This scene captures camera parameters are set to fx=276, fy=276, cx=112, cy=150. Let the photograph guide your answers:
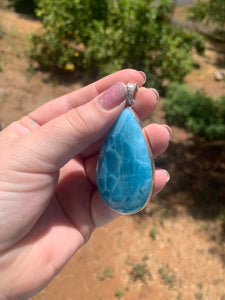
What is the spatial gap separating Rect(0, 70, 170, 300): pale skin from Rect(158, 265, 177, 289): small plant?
1.49 meters

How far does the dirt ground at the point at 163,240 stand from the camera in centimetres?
309

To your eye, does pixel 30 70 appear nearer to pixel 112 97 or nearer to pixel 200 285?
pixel 112 97

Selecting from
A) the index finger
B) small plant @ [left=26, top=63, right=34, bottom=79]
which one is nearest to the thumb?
the index finger

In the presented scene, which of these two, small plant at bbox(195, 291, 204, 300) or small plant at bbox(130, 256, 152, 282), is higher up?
small plant at bbox(130, 256, 152, 282)

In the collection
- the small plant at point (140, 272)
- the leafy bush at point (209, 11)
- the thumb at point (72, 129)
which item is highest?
the thumb at point (72, 129)

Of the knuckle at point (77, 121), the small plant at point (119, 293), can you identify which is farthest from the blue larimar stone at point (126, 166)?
the small plant at point (119, 293)

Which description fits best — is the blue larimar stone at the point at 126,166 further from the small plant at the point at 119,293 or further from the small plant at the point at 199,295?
the small plant at the point at 199,295

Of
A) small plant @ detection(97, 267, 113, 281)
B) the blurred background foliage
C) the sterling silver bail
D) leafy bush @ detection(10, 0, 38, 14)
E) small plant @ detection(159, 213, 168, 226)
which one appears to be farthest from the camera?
leafy bush @ detection(10, 0, 38, 14)

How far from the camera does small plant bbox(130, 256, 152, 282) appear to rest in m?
3.17

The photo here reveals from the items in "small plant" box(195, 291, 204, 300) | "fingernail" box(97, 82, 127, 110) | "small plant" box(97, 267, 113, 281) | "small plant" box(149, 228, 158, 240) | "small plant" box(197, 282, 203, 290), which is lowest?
"small plant" box(195, 291, 204, 300)

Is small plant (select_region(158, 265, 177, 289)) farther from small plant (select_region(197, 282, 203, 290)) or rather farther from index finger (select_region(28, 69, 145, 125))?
index finger (select_region(28, 69, 145, 125))

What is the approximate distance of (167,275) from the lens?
127 inches

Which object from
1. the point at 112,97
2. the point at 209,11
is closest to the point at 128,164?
the point at 112,97

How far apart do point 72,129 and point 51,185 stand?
474mm
